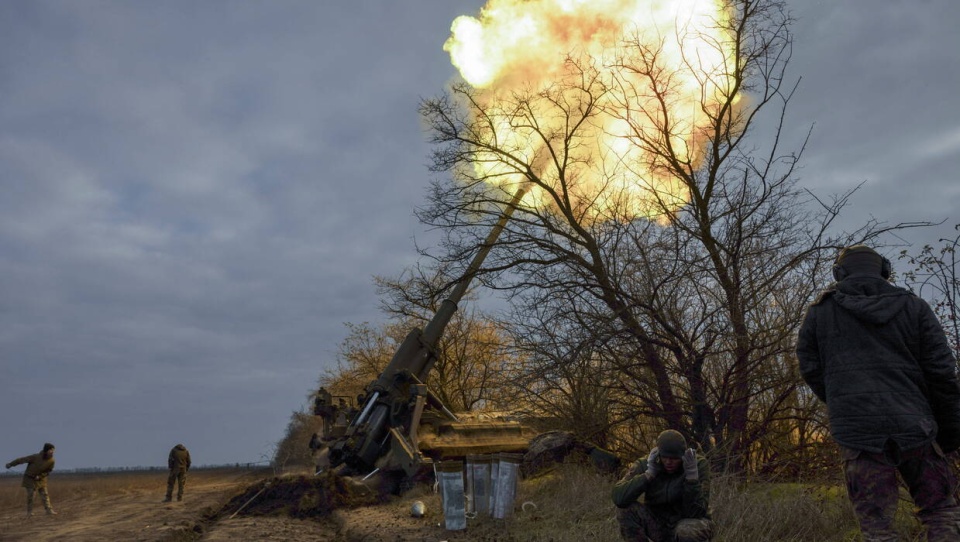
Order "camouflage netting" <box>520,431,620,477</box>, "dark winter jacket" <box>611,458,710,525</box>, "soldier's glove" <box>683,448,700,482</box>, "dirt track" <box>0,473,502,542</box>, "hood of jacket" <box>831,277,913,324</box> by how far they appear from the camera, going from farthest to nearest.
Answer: "camouflage netting" <box>520,431,620,477</box>, "dirt track" <box>0,473,502,542</box>, "dark winter jacket" <box>611,458,710,525</box>, "soldier's glove" <box>683,448,700,482</box>, "hood of jacket" <box>831,277,913,324</box>

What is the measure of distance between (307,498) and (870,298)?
11.8 metres

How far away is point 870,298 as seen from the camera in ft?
14.5

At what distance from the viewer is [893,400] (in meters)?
4.27

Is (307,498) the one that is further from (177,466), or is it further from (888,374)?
(888,374)

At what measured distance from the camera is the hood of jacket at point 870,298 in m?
4.36

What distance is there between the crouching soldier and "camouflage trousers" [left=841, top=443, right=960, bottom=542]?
1.19 metres

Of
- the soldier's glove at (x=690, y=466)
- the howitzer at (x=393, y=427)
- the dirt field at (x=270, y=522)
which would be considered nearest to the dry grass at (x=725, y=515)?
the dirt field at (x=270, y=522)

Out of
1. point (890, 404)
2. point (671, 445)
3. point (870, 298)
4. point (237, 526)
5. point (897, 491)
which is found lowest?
point (237, 526)

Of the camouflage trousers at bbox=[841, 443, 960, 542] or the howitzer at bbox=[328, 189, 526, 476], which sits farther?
the howitzer at bbox=[328, 189, 526, 476]

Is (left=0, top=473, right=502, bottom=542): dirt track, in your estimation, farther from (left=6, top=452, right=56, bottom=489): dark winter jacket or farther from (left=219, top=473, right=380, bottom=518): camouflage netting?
(left=6, top=452, right=56, bottom=489): dark winter jacket

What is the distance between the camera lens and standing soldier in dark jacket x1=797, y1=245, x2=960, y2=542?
4215 mm

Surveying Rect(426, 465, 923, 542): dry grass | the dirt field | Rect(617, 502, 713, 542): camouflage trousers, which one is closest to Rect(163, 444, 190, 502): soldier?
the dirt field

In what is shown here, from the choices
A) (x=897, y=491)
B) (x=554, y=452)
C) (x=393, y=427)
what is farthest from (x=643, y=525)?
(x=393, y=427)

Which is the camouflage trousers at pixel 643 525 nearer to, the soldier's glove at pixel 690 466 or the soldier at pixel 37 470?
the soldier's glove at pixel 690 466
